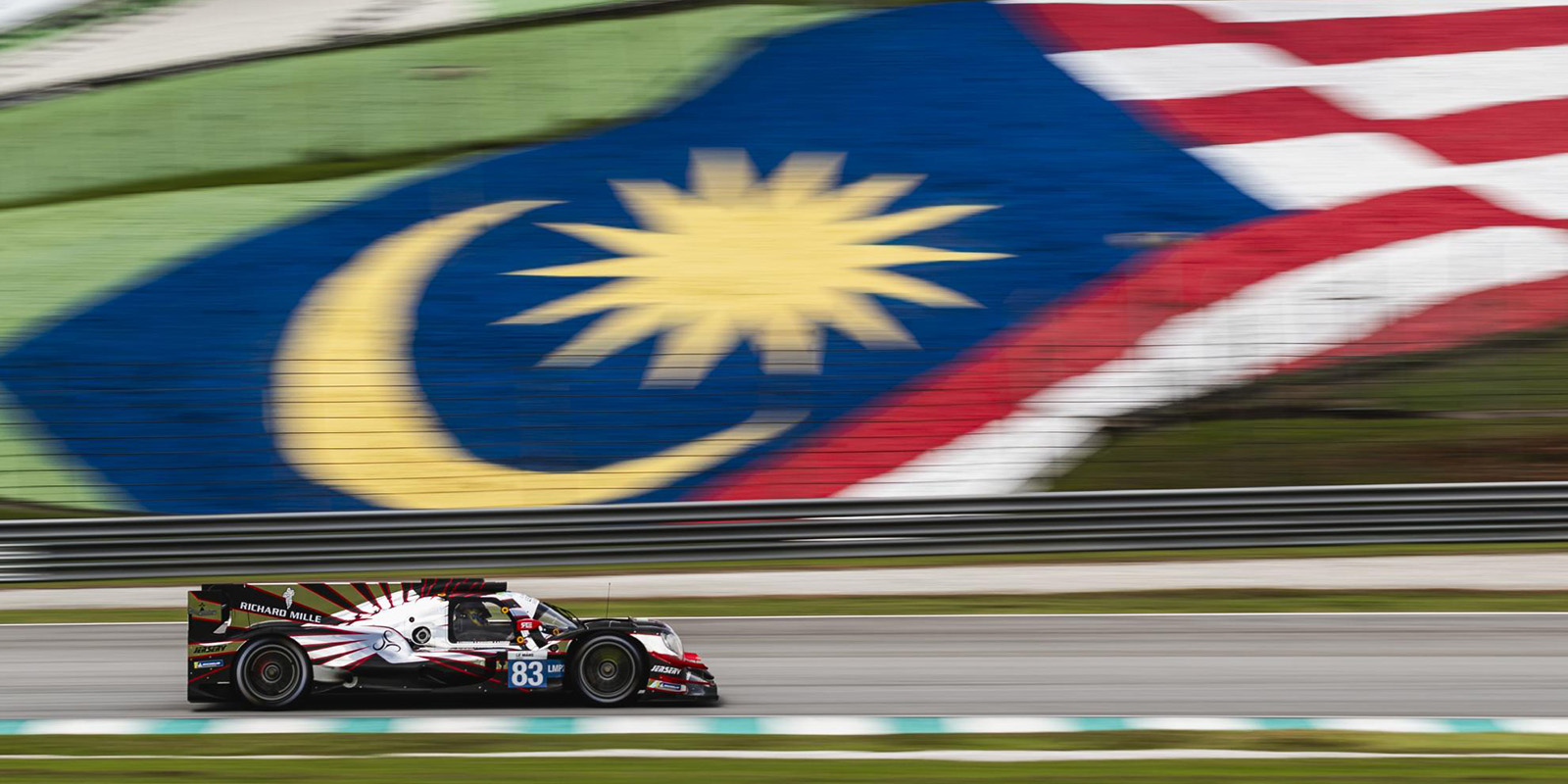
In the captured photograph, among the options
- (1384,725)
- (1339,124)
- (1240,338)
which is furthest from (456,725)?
(1339,124)

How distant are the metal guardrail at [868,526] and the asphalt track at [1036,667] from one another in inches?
104

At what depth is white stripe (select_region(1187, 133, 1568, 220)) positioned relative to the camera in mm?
19297

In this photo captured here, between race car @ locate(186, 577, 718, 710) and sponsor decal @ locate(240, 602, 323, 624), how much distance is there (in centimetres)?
2

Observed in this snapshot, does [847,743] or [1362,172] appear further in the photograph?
[1362,172]

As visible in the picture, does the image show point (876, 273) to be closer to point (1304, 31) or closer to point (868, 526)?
point (868, 526)

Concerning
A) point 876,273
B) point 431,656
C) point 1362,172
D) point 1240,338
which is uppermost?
point 1362,172

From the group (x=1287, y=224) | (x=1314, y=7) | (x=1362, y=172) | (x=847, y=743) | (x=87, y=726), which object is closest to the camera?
(x=847, y=743)

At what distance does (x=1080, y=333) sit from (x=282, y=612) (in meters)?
10.7

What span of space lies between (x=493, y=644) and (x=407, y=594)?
0.60 meters

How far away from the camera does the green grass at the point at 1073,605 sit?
36.0ft

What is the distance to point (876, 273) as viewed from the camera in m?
17.8

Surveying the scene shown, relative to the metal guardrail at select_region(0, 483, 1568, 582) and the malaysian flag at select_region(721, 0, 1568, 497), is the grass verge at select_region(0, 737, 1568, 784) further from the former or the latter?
the malaysian flag at select_region(721, 0, 1568, 497)

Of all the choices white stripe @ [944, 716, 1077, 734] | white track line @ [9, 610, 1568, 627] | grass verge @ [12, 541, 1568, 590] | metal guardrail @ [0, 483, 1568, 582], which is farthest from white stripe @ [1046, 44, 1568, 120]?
white stripe @ [944, 716, 1077, 734]

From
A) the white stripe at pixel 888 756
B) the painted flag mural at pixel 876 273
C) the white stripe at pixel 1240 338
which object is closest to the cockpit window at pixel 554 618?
the white stripe at pixel 888 756
